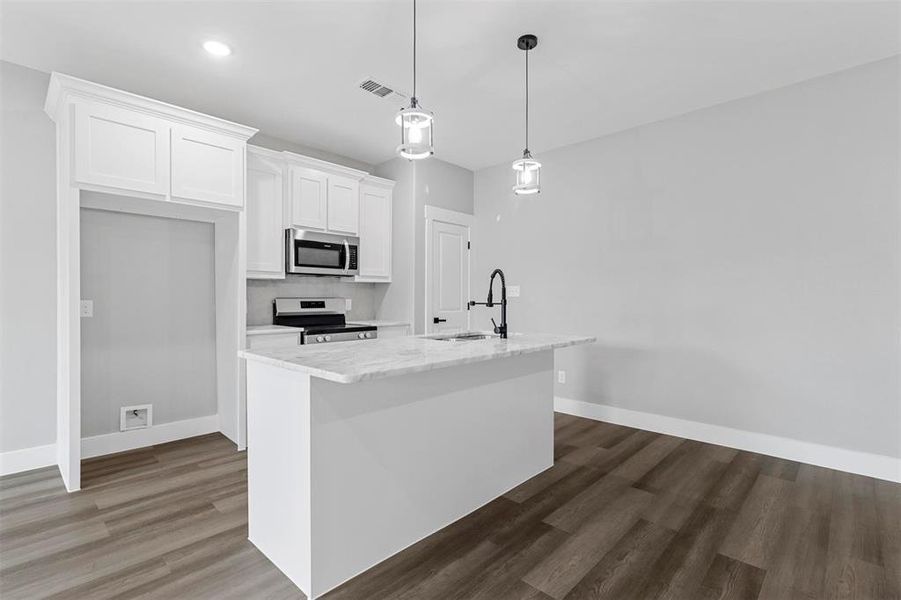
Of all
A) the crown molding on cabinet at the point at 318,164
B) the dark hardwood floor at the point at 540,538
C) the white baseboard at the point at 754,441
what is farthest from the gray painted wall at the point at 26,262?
the white baseboard at the point at 754,441

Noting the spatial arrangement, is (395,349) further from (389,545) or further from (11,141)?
(11,141)

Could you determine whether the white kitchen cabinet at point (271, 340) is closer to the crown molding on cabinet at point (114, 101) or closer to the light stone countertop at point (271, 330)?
the light stone countertop at point (271, 330)

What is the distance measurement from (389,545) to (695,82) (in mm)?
3610

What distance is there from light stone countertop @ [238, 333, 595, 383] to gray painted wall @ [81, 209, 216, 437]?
198 cm

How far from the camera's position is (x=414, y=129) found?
83.4 inches

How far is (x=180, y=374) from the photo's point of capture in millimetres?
3668

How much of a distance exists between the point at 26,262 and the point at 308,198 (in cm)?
203

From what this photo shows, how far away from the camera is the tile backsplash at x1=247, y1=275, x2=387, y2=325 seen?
4.13 meters

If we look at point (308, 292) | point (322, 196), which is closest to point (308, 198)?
point (322, 196)

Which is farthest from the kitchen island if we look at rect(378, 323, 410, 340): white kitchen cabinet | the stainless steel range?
rect(378, 323, 410, 340): white kitchen cabinet

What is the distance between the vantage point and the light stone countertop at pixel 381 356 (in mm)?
1610

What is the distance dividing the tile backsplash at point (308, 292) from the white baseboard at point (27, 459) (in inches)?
64.6

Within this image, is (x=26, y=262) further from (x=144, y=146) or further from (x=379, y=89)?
(x=379, y=89)

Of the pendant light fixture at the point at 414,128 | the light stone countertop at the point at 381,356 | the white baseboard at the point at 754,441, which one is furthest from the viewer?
the white baseboard at the point at 754,441
